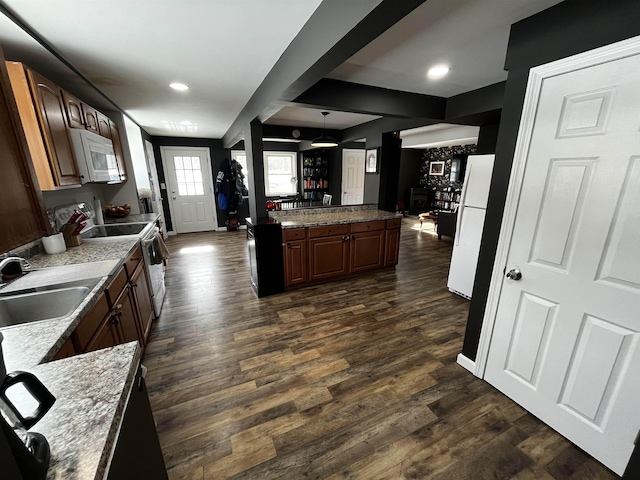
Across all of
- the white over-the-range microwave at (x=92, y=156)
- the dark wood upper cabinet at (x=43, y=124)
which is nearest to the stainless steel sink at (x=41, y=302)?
the dark wood upper cabinet at (x=43, y=124)

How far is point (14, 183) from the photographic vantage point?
1514 mm

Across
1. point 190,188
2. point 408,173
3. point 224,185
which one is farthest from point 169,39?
point 408,173

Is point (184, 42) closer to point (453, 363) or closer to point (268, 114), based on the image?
point (268, 114)

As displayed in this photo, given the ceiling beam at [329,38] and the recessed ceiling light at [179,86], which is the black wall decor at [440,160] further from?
the recessed ceiling light at [179,86]

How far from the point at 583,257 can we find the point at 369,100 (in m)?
2.30

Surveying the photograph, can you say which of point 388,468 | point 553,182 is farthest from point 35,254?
point 553,182

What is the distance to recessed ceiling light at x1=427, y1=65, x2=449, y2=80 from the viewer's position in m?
2.25

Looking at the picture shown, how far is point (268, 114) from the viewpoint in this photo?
9.25 ft

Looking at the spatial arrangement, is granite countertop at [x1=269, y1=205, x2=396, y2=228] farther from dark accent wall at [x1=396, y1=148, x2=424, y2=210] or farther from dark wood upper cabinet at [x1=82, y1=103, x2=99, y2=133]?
dark accent wall at [x1=396, y1=148, x2=424, y2=210]

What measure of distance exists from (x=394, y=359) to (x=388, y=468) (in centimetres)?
81

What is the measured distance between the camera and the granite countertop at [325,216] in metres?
3.27

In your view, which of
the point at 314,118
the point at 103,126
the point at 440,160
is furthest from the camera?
the point at 440,160

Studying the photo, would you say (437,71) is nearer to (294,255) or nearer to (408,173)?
(294,255)

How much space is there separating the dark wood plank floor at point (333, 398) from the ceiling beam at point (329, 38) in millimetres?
2078
